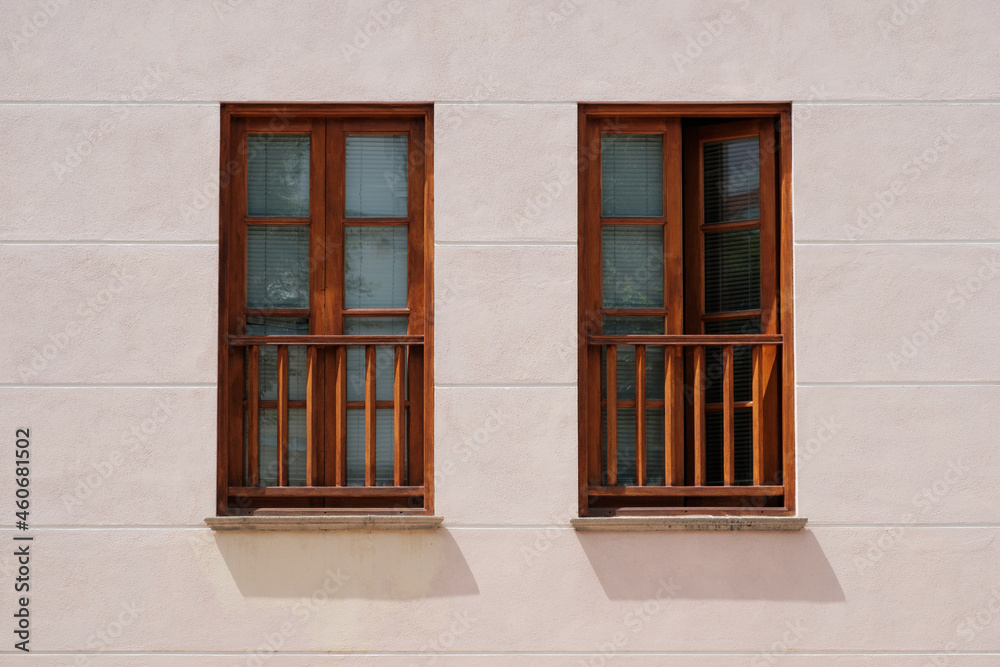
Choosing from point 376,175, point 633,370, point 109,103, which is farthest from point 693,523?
point 109,103

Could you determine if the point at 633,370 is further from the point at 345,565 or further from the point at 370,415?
the point at 345,565

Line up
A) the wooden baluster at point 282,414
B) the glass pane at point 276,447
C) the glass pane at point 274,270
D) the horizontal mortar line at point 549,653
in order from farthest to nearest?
the glass pane at point 274,270 < the glass pane at point 276,447 < the wooden baluster at point 282,414 < the horizontal mortar line at point 549,653

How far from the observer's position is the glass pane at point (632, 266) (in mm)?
6516

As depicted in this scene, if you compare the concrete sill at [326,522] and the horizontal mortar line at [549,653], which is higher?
the concrete sill at [326,522]

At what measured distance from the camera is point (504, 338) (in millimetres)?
6223

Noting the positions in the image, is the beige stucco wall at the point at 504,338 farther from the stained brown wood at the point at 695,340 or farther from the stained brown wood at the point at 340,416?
→ the stained brown wood at the point at 340,416

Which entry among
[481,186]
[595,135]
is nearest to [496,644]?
[481,186]

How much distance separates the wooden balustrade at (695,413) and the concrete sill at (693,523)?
17cm

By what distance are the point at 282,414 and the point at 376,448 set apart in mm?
577

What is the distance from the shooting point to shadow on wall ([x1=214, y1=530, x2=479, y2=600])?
610cm

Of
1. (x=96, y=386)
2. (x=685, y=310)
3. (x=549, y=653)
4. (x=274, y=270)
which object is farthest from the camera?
(x=685, y=310)

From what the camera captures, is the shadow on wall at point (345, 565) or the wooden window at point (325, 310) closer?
the shadow on wall at point (345, 565)

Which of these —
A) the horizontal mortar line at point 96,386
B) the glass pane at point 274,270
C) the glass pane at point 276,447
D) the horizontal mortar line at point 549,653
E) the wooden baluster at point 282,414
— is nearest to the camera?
the horizontal mortar line at point 549,653

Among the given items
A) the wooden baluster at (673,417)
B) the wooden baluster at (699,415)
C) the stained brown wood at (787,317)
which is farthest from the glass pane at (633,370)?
the stained brown wood at (787,317)
